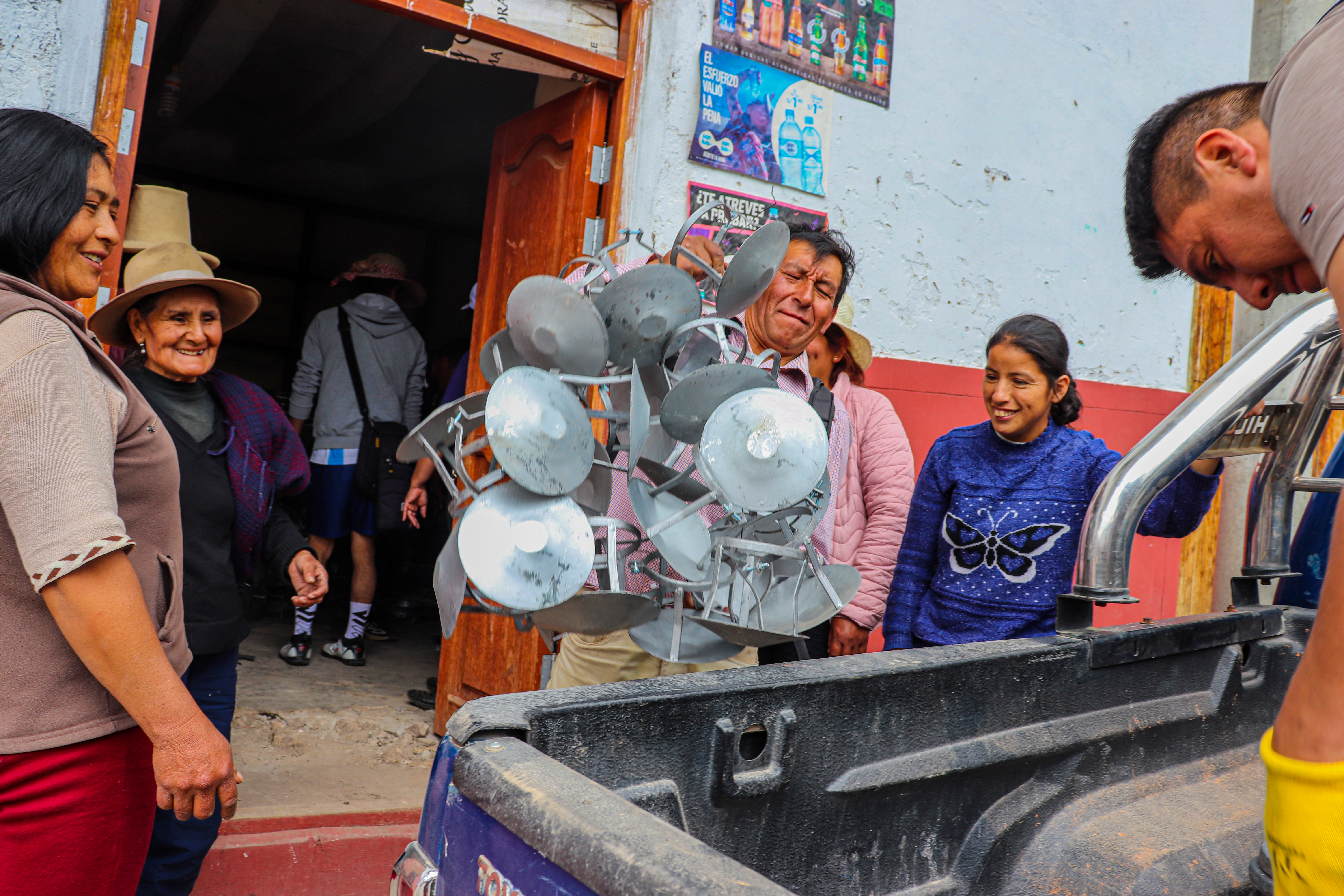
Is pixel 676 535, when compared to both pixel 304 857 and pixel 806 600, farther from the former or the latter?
pixel 304 857

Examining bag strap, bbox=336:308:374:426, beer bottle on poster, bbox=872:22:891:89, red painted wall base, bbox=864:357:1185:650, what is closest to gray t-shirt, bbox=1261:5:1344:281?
red painted wall base, bbox=864:357:1185:650

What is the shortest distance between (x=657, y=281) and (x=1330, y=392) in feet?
3.99

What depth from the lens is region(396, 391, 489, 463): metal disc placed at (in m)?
1.16

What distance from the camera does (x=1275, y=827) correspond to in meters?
0.74

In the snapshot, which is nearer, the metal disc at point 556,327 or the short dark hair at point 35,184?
the metal disc at point 556,327

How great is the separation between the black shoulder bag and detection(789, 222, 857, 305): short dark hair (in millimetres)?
2627

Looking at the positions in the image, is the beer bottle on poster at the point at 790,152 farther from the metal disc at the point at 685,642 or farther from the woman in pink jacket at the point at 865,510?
the metal disc at the point at 685,642

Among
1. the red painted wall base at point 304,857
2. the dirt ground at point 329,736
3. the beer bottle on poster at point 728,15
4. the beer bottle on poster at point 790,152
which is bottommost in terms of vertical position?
the red painted wall base at point 304,857

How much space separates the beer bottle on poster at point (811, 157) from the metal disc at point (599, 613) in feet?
9.03

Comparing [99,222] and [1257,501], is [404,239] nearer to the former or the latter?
[99,222]

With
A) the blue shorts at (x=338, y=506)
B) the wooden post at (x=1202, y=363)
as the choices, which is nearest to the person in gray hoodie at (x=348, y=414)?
the blue shorts at (x=338, y=506)

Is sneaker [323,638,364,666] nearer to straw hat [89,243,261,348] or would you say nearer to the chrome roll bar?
straw hat [89,243,261,348]

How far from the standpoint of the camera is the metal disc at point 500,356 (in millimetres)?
1223

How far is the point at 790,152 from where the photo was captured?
350cm
